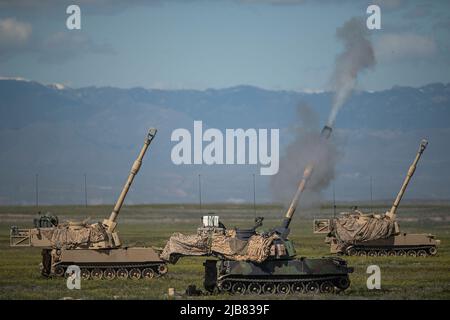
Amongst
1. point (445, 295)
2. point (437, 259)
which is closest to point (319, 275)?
point (445, 295)

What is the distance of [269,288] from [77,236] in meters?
11.5

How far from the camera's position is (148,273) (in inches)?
2176

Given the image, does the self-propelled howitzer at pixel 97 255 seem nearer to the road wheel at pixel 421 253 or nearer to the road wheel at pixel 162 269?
the road wheel at pixel 162 269

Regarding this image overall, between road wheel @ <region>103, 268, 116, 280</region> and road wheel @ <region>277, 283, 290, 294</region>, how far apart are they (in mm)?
10637

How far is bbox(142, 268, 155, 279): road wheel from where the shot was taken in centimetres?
5519

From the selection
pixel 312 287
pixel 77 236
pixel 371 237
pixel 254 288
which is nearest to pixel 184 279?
pixel 77 236

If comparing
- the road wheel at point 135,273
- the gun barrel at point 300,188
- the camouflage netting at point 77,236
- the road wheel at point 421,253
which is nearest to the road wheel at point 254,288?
the gun barrel at point 300,188

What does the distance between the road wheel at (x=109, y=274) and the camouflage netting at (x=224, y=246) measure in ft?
16.6

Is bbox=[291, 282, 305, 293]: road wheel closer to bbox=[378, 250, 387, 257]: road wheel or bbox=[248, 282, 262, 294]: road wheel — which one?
bbox=[248, 282, 262, 294]: road wheel

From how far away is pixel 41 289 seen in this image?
1962 inches

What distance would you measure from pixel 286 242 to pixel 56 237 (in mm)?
13175

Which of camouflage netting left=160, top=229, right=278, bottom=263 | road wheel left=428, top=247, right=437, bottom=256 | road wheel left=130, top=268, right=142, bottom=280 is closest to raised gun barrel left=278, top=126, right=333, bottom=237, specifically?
camouflage netting left=160, top=229, right=278, bottom=263
